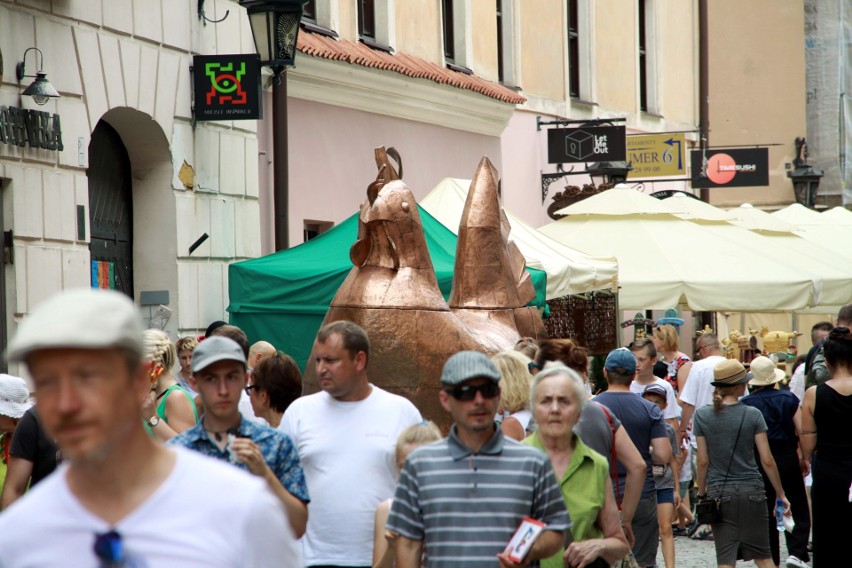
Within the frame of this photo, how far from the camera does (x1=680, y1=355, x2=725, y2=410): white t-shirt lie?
12477 mm

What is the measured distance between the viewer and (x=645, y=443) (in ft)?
28.6

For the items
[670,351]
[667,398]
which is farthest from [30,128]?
[670,351]

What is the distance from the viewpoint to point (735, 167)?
2548 centimetres

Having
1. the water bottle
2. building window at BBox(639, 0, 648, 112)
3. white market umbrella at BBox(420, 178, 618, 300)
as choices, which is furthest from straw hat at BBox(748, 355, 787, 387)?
building window at BBox(639, 0, 648, 112)

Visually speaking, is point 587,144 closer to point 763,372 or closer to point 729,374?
point 763,372

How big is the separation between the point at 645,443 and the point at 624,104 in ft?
61.8

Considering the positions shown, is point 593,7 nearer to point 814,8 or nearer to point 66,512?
point 814,8

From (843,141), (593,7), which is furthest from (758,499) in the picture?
(843,141)

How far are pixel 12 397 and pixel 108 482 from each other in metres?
4.88

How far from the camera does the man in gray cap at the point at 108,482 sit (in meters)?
2.19

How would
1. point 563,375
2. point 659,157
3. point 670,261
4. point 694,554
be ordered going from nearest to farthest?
point 563,375
point 694,554
point 670,261
point 659,157

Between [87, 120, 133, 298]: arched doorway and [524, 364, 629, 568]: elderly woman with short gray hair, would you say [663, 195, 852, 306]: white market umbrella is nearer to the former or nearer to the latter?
[87, 120, 133, 298]: arched doorway

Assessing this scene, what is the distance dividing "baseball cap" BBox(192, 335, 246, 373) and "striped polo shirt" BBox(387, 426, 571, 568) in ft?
2.17

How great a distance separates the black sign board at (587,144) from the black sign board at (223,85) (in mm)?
9181
